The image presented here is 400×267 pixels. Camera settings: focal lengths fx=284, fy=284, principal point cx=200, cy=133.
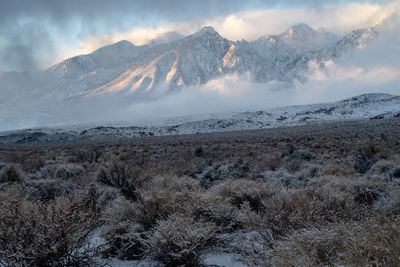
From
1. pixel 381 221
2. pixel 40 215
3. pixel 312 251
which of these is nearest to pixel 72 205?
pixel 40 215

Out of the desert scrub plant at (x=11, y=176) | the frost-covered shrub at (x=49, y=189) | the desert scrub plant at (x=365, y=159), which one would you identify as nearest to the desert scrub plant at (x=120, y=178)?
the frost-covered shrub at (x=49, y=189)

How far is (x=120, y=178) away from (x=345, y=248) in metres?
6.72

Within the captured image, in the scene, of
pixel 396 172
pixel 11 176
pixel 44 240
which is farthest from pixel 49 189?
pixel 396 172

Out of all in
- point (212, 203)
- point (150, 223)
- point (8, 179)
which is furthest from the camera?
point (8, 179)

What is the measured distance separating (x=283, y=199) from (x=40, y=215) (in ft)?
12.7

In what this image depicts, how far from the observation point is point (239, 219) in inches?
191

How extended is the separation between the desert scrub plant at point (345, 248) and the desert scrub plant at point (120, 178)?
17.2 ft

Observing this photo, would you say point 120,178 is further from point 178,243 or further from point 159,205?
point 178,243

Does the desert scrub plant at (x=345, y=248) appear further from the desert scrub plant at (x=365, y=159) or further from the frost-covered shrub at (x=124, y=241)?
the desert scrub plant at (x=365, y=159)

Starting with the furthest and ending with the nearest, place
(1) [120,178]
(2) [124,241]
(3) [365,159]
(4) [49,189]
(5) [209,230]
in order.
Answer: (3) [365,159] < (1) [120,178] < (4) [49,189] < (2) [124,241] < (5) [209,230]

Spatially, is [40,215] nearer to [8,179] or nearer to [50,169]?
[8,179]

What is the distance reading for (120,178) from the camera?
28.1ft

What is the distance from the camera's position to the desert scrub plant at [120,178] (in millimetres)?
8031

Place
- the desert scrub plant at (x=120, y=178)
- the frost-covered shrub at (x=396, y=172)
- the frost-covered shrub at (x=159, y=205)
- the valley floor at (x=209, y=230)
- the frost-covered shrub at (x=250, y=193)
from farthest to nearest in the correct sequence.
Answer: the frost-covered shrub at (x=396, y=172)
the desert scrub plant at (x=120, y=178)
the frost-covered shrub at (x=250, y=193)
the frost-covered shrub at (x=159, y=205)
the valley floor at (x=209, y=230)
